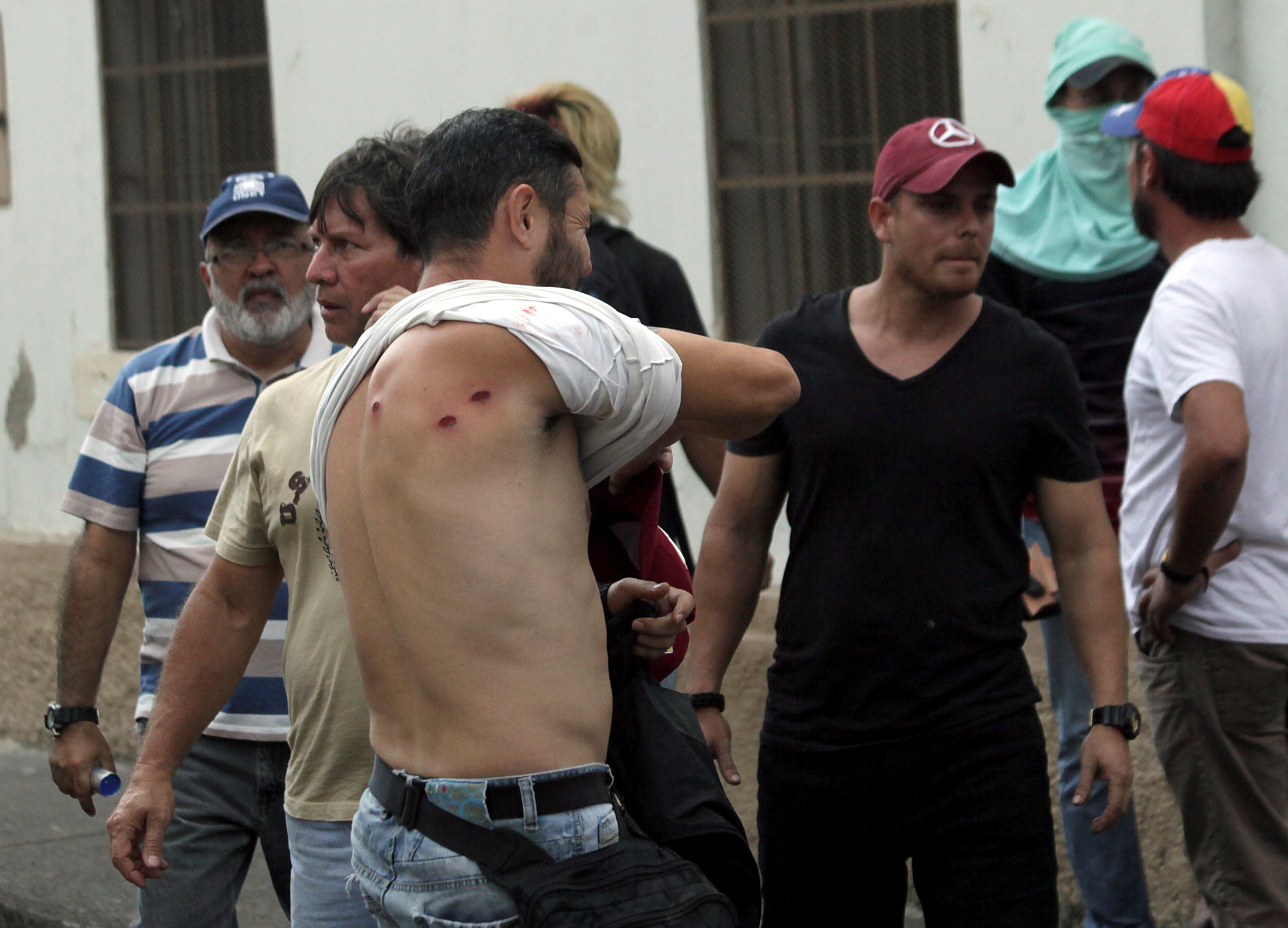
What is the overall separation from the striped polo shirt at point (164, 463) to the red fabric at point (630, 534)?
1506mm

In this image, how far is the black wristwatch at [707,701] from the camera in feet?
11.6

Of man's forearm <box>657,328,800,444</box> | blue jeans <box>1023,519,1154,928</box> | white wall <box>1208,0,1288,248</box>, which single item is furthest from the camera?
white wall <box>1208,0,1288,248</box>

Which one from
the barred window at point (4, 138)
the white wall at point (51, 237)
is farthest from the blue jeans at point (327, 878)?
the barred window at point (4, 138)

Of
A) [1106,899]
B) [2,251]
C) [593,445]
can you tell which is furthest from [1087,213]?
[2,251]

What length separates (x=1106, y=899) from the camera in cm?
430

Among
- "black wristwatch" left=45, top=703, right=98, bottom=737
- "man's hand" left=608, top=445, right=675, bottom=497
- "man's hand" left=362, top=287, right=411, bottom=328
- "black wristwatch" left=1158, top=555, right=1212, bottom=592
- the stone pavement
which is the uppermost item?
"man's hand" left=362, top=287, right=411, bottom=328

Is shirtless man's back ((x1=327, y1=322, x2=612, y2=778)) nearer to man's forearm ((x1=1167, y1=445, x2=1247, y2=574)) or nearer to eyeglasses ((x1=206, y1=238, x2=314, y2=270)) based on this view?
man's forearm ((x1=1167, y1=445, x2=1247, y2=574))

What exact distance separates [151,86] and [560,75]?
89.9 inches

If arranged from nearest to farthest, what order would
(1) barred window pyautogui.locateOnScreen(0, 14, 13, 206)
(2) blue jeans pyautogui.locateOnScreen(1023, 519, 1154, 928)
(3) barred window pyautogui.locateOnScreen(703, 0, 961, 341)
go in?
(2) blue jeans pyautogui.locateOnScreen(1023, 519, 1154, 928) → (3) barred window pyautogui.locateOnScreen(703, 0, 961, 341) → (1) barred window pyautogui.locateOnScreen(0, 14, 13, 206)

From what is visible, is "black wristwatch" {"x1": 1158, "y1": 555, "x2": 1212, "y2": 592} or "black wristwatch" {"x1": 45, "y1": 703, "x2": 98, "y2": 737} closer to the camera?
"black wristwatch" {"x1": 1158, "y1": 555, "x2": 1212, "y2": 592}

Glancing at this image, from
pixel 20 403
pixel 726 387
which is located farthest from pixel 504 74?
pixel 726 387

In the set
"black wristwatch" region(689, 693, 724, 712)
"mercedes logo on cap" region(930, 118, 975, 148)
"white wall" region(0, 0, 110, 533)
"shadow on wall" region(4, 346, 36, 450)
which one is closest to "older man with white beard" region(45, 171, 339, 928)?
"black wristwatch" region(689, 693, 724, 712)

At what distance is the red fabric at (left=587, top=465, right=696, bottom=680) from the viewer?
2568 millimetres

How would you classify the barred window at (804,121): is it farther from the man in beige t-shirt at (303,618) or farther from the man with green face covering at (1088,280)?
the man in beige t-shirt at (303,618)
